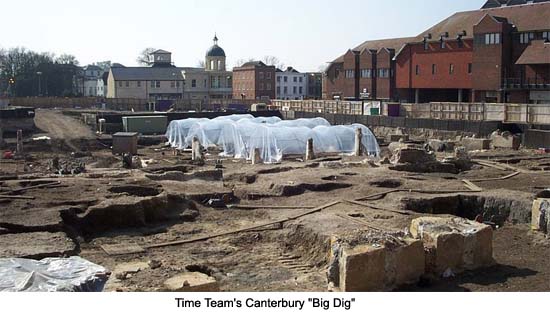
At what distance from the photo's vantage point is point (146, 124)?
4756cm

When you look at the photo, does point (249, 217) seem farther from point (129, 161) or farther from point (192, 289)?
point (129, 161)

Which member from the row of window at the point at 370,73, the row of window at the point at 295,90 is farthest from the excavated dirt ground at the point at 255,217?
the row of window at the point at 370,73

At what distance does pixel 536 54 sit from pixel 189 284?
4187 centimetres

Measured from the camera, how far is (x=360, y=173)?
975 inches

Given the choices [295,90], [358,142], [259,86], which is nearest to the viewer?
[358,142]

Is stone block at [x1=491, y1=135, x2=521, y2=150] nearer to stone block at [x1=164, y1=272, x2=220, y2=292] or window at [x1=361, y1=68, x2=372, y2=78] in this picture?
window at [x1=361, y1=68, x2=372, y2=78]

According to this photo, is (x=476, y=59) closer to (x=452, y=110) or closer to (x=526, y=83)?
(x=526, y=83)

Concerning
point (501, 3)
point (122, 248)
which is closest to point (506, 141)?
point (501, 3)

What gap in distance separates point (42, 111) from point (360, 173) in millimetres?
44282

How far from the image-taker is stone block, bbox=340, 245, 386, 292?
10.9m

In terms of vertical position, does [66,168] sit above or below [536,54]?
below

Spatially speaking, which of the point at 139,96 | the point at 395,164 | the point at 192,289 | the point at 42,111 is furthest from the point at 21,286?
the point at 42,111

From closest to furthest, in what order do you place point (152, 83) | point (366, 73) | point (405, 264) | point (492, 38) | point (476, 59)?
point (405, 264) < point (492, 38) < point (476, 59) < point (152, 83) < point (366, 73)

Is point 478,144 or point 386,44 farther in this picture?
point 386,44
